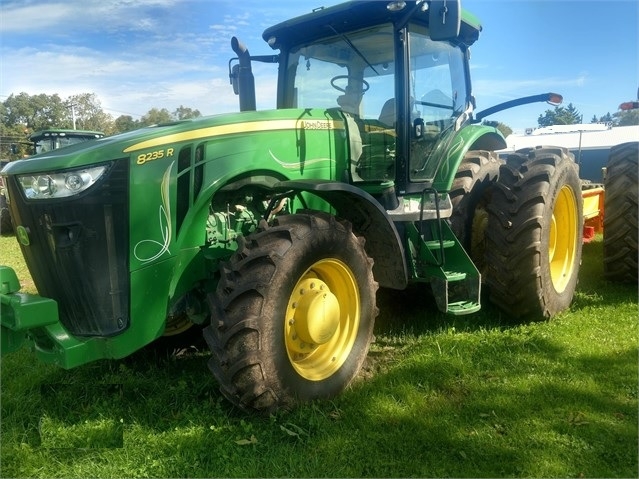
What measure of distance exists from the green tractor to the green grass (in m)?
0.24

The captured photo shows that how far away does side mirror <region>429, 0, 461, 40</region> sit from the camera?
3273mm

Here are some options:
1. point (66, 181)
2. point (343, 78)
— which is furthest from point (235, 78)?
point (66, 181)

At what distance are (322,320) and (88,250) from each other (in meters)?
1.29

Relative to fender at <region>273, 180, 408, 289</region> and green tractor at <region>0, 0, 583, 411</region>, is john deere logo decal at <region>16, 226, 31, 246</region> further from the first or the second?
fender at <region>273, 180, 408, 289</region>

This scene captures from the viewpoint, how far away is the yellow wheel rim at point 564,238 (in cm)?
471

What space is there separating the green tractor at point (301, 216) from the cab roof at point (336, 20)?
0.01 m

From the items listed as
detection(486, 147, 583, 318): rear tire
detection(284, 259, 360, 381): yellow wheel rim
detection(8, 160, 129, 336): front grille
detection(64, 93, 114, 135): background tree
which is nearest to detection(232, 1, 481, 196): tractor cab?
detection(486, 147, 583, 318): rear tire

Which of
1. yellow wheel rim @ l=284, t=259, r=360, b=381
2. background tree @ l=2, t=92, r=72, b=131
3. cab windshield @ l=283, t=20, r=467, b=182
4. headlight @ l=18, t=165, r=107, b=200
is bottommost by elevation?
yellow wheel rim @ l=284, t=259, r=360, b=381

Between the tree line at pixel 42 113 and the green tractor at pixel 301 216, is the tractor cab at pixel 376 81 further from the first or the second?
the tree line at pixel 42 113

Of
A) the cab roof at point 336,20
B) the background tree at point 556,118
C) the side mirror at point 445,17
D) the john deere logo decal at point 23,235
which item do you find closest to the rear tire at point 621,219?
the cab roof at point 336,20

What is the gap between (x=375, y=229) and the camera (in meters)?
3.61

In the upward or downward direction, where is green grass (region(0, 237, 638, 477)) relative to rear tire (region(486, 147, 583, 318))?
downward

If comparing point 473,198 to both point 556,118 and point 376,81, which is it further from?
point 556,118

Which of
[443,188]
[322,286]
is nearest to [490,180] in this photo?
[443,188]
